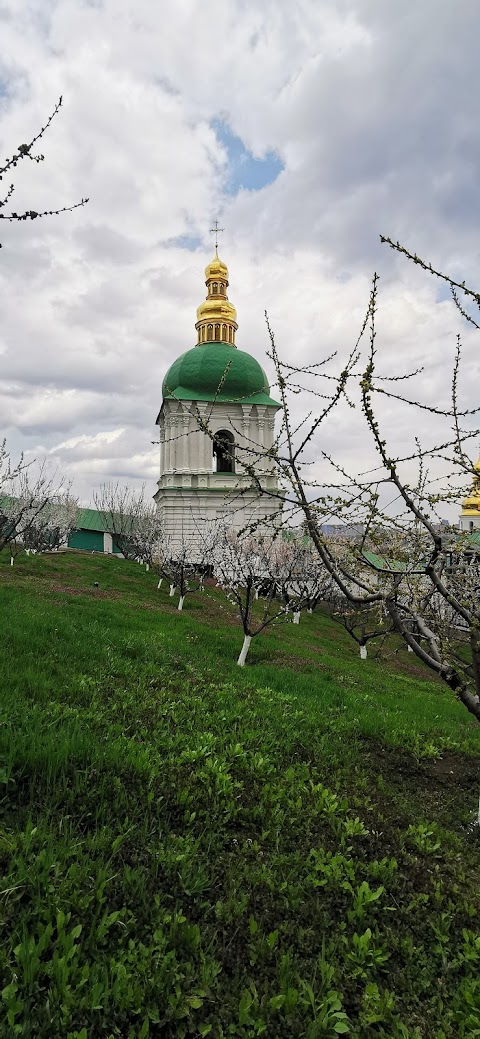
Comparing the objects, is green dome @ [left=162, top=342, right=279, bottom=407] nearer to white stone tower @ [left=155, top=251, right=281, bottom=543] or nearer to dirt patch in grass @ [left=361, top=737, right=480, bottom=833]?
white stone tower @ [left=155, top=251, right=281, bottom=543]

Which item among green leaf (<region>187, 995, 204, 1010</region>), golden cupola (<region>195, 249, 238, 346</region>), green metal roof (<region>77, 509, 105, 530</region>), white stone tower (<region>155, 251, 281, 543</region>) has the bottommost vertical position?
green leaf (<region>187, 995, 204, 1010</region>)

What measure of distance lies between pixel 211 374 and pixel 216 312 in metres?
9.11

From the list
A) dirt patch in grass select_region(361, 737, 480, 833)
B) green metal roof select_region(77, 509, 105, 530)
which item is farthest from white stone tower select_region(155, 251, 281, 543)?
dirt patch in grass select_region(361, 737, 480, 833)

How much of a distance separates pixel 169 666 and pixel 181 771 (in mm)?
3968

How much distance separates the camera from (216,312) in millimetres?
45281

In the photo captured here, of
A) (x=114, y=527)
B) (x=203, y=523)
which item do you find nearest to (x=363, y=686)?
(x=203, y=523)

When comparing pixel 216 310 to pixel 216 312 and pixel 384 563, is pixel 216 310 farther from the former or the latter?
pixel 384 563

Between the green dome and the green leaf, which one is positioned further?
the green dome

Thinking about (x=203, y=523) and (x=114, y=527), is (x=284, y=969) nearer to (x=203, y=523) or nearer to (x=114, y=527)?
(x=203, y=523)

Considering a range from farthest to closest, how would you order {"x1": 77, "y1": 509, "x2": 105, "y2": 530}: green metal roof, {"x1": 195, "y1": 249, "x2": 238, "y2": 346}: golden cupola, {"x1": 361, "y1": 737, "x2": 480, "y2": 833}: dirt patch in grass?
{"x1": 77, "y1": 509, "x2": 105, "y2": 530}: green metal roof < {"x1": 195, "y1": 249, "x2": 238, "y2": 346}: golden cupola < {"x1": 361, "y1": 737, "x2": 480, "y2": 833}: dirt patch in grass

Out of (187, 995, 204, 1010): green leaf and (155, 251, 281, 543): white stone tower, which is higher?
(155, 251, 281, 543): white stone tower

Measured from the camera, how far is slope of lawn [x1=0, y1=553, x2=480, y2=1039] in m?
2.43

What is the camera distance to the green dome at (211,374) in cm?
3944

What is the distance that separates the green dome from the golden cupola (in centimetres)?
404
